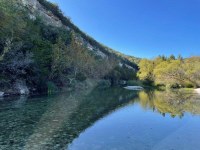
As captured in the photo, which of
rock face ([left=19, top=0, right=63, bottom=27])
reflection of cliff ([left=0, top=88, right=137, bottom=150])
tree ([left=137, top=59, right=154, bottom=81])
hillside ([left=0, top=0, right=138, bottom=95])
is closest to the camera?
reflection of cliff ([left=0, top=88, right=137, bottom=150])

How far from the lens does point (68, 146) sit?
35.7ft

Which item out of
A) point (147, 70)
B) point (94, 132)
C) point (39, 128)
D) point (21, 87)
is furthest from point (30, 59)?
point (147, 70)

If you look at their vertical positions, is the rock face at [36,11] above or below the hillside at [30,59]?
above

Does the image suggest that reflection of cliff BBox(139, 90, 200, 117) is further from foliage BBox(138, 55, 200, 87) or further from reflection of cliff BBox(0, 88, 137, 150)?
foliage BBox(138, 55, 200, 87)

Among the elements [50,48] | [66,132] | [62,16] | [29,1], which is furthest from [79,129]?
[62,16]

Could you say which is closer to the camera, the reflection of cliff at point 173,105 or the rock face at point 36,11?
the reflection of cliff at point 173,105

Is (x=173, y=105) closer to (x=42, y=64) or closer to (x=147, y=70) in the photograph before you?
(x=42, y=64)

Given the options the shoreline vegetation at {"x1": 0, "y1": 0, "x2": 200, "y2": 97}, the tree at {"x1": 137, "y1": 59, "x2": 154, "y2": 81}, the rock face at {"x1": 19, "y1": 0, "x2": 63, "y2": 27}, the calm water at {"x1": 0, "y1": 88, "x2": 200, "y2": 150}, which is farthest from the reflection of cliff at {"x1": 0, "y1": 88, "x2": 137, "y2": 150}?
the tree at {"x1": 137, "y1": 59, "x2": 154, "y2": 81}

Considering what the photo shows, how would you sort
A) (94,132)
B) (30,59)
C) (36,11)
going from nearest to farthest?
(94,132)
(30,59)
(36,11)

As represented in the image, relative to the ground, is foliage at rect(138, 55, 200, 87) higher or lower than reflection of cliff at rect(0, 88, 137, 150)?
higher

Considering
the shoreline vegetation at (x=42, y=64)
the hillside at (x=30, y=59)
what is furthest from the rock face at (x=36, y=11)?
the hillside at (x=30, y=59)

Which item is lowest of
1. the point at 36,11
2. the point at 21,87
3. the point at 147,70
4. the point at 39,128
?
the point at 39,128

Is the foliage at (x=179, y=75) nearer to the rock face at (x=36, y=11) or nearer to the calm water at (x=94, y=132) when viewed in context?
the rock face at (x=36, y=11)

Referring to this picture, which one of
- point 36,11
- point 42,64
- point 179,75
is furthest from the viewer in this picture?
point 179,75
